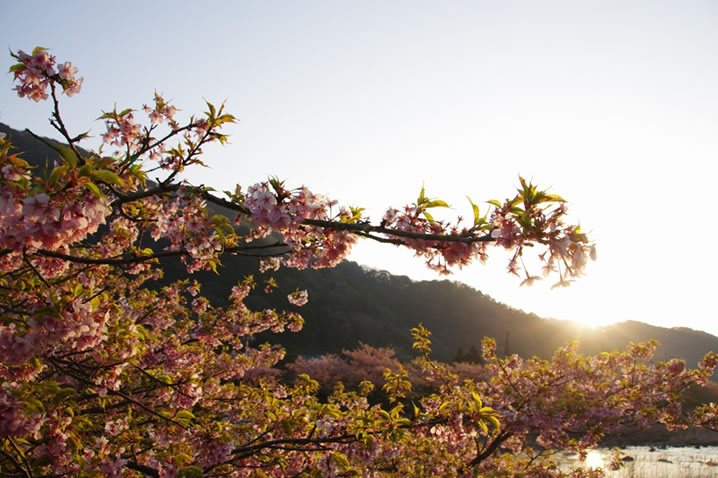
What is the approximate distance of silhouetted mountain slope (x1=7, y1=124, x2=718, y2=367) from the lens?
44.0 meters

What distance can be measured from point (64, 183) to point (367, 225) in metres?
1.28

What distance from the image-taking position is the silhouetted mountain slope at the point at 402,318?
44.0 m

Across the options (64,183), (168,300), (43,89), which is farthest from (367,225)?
(168,300)

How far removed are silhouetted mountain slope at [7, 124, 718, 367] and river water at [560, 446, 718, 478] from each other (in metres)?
20.6

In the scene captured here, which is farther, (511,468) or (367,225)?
(511,468)

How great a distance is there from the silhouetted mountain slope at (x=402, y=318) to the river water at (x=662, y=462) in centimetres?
2062

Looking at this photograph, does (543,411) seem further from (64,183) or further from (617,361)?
(64,183)

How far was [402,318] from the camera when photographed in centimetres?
5169

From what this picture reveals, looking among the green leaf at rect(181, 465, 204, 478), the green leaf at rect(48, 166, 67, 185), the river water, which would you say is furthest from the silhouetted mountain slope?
the green leaf at rect(48, 166, 67, 185)

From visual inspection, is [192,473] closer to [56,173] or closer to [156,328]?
[56,173]

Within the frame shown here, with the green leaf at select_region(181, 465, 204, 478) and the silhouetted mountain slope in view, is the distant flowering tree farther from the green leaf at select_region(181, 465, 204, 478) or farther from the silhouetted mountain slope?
the silhouetted mountain slope

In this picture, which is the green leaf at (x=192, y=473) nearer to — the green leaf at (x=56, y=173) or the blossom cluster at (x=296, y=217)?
the blossom cluster at (x=296, y=217)

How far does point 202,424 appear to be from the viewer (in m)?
3.42

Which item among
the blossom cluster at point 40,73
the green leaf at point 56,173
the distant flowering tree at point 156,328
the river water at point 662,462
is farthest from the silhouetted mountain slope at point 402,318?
the green leaf at point 56,173
